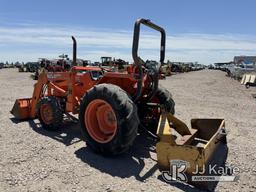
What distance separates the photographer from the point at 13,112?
8.56 metres

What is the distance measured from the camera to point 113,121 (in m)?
5.81

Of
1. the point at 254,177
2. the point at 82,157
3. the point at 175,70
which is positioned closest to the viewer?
the point at 254,177

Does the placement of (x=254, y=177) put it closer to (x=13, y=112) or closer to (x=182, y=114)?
(x=182, y=114)

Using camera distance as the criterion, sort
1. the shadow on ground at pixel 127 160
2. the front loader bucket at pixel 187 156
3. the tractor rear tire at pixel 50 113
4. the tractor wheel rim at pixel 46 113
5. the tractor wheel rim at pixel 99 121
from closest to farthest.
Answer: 1. the front loader bucket at pixel 187 156
2. the shadow on ground at pixel 127 160
3. the tractor wheel rim at pixel 99 121
4. the tractor rear tire at pixel 50 113
5. the tractor wheel rim at pixel 46 113

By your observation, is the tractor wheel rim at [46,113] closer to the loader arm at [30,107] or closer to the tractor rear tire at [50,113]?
the tractor rear tire at [50,113]

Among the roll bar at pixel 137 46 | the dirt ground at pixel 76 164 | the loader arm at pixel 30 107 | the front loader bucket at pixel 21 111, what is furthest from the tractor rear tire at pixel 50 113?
the roll bar at pixel 137 46

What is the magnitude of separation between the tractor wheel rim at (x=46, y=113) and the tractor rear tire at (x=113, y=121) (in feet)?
5.27

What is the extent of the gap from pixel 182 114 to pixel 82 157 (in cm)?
499

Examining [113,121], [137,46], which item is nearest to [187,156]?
[113,121]

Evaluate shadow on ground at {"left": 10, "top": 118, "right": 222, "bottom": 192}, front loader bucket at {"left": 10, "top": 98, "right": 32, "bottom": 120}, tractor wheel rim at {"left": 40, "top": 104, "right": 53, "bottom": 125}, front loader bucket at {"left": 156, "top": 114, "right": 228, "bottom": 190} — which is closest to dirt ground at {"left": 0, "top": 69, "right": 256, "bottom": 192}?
shadow on ground at {"left": 10, "top": 118, "right": 222, "bottom": 192}

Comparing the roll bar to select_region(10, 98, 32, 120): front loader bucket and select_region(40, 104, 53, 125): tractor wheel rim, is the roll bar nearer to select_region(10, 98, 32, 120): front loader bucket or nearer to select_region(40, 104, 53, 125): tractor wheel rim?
select_region(40, 104, 53, 125): tractor wheel rim

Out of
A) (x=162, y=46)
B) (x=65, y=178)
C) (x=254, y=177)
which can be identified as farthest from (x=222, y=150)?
(x=65, y=178)

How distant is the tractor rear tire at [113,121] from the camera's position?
5.10 m

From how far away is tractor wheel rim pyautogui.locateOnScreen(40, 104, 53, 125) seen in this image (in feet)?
23.6
